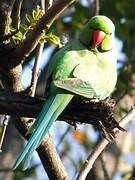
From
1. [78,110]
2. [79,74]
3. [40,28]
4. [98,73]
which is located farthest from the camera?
[98,73]

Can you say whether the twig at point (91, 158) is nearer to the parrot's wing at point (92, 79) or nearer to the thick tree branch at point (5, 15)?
the parrot's wing at point (92, 79)

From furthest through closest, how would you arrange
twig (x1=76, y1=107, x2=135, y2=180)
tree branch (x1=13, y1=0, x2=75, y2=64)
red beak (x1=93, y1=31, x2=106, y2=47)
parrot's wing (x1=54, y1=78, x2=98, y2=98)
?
red beak (x1=93, y1=31, x2=106, y2=47)
twig (x1=76, y1=107, x2=135, y2=180)
parrot's wing (x1=54, y1=78, x2=98, y2=98)
tree branch (x1=13, y1=0, x2=75, y2=64)

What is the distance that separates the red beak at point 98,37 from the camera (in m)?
3.26

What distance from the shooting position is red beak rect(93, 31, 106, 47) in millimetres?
3262

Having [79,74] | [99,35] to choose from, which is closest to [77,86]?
[79,74]

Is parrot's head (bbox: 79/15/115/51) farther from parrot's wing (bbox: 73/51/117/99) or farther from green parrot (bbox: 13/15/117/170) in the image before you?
parrot's wing (bbox: 73/51/117/99)

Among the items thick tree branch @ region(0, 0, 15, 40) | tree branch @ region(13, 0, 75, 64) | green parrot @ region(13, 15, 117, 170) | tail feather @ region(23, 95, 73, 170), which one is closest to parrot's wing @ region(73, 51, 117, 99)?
green parrot @ region(13, 15, 117, 170)

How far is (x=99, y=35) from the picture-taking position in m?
3.31

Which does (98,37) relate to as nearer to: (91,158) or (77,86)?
(77,86)

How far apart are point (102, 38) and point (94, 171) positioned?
1330 millimetres

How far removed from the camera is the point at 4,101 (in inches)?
97.6

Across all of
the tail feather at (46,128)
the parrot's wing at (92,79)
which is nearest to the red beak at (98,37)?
the parrot's wing at (92,79)

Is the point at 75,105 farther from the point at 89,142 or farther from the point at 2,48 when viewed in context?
the point at 89,142

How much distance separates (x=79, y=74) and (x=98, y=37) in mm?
617
